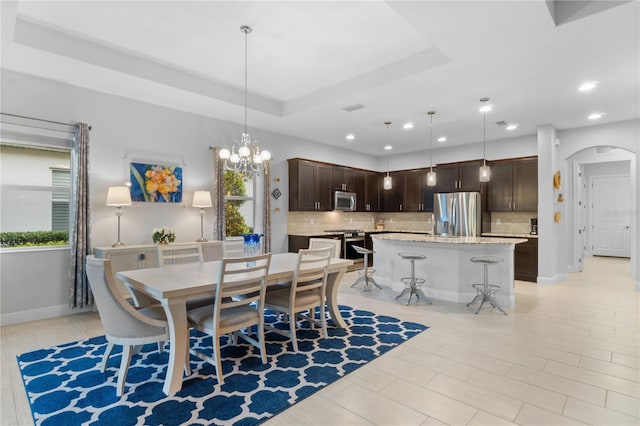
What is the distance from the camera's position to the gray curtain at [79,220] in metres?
4.31

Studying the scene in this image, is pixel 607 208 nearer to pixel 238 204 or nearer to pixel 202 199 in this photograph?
pixel 238 204

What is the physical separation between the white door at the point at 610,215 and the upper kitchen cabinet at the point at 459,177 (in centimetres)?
503

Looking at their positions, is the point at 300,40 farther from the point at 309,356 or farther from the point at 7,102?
the point at 7,102

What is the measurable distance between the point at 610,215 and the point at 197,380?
37.6 feet

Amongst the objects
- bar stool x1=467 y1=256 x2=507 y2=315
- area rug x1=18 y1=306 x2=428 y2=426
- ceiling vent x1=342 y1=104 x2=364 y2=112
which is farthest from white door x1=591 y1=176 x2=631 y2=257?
area rug x1=18 y1=306 x2=428 y2=426

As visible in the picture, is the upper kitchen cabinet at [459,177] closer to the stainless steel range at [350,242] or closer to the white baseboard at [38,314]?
the stainless steel range at [350,242]

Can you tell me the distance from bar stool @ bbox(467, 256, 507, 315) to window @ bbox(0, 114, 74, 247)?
5.49 m

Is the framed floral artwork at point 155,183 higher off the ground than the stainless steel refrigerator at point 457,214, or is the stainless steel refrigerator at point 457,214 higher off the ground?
the framed floral artwork at point 155,183

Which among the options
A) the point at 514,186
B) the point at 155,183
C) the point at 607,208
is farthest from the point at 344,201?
the point at 607,208

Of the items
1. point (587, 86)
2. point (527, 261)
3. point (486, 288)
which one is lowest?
point (486, 288)

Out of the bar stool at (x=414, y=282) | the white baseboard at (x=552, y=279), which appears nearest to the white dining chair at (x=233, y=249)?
the bar stool at (x=414, y=282)

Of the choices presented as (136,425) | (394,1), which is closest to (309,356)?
(136,425)

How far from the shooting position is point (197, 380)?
8.77 ft

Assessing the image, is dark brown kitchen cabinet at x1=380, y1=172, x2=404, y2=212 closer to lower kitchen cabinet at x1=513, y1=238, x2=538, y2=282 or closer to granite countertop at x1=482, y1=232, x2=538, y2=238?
granite countertop at x1=482, y1=232, x2=538, y2=238
